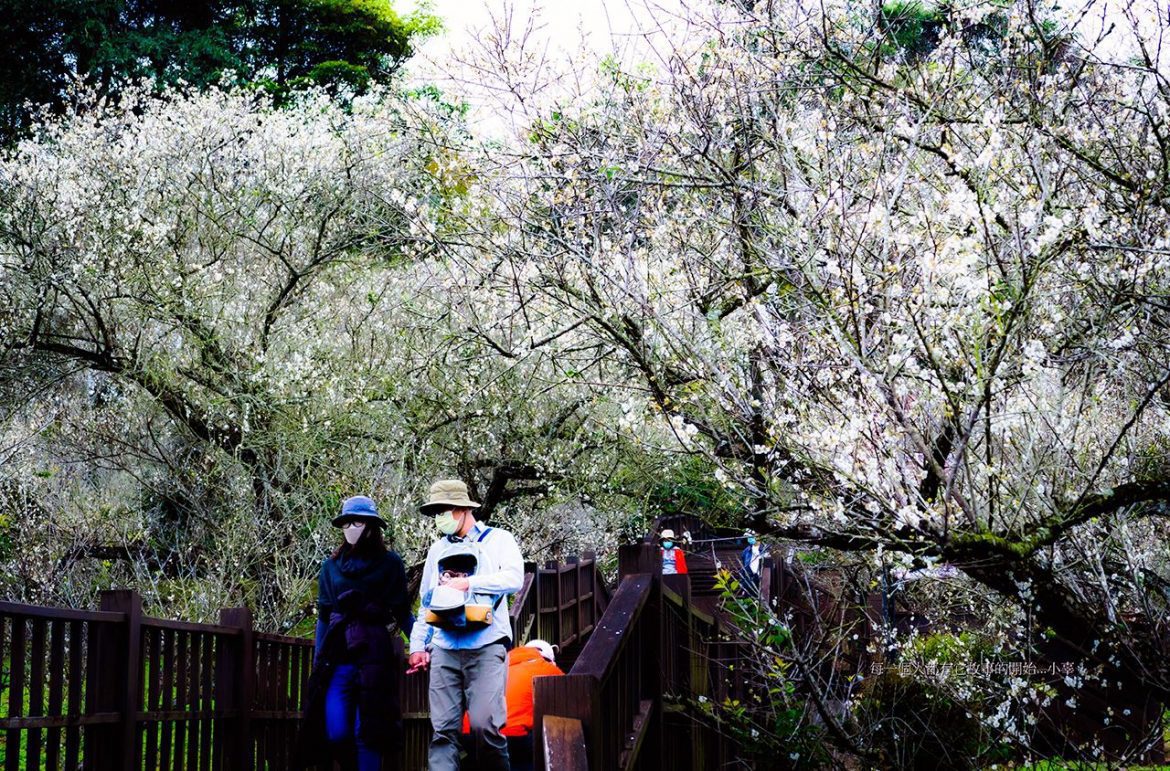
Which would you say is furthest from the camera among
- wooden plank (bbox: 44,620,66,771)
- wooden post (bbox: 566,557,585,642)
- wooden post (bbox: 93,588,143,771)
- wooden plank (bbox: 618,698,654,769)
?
wooden post (bbox: 566,557,585,642)

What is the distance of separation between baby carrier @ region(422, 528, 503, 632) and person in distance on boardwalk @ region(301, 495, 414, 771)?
28cm

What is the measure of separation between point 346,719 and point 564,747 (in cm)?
254

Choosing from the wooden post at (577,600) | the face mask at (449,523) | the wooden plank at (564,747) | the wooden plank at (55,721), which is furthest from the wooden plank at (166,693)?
the wooden post at (577,600)

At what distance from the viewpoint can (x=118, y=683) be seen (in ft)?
16.0

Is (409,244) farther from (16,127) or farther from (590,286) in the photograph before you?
(16,127)

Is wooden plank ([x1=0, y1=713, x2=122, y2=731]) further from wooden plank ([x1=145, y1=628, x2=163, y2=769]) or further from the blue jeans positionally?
the blue jeans

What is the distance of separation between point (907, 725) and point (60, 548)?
915cm

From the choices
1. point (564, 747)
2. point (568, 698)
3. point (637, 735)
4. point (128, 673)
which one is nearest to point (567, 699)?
point (568, 698)

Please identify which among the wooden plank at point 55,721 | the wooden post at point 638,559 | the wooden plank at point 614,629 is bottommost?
the wooden plank at point 55,721

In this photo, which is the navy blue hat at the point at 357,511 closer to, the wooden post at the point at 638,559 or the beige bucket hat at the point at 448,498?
the beige bucket hat at the point at 448,498

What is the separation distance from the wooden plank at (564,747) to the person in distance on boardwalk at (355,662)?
2.35 m

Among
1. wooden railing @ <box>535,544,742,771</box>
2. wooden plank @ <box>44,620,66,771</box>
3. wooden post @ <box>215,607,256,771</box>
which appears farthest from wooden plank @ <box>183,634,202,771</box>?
wooden railing @ <box>535,544,742,771</box>

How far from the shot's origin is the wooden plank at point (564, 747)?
11.6 feet

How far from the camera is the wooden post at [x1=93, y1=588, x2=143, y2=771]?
4.73 metres
